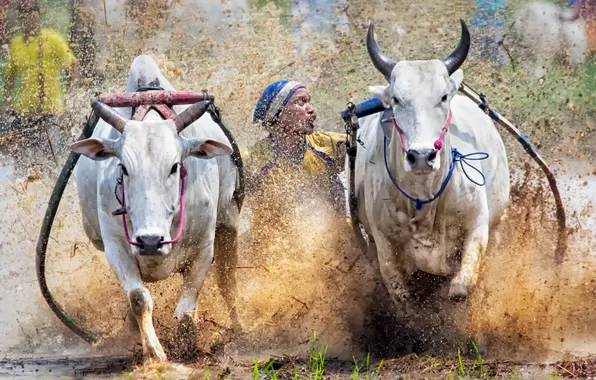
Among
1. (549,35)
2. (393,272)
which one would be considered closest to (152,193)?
(393,272)

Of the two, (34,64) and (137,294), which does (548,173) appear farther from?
(34,64)

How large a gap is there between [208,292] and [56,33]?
367cm

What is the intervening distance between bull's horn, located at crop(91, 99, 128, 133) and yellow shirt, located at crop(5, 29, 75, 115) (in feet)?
12.1

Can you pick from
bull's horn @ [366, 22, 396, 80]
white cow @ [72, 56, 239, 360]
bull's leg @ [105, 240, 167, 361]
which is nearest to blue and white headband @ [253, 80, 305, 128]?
white cow @ [72, 56, 239, 360]

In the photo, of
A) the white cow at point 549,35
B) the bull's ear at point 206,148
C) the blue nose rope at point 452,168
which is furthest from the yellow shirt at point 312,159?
the white cow at point 549,35

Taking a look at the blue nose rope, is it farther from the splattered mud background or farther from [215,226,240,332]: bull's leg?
[215,226,240,332]: bull's leg

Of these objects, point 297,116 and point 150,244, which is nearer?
point 150,244

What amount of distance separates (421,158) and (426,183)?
51cm

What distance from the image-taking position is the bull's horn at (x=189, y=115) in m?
5.90

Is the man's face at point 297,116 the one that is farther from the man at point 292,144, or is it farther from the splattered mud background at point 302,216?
the splattered mud background at point 302,216

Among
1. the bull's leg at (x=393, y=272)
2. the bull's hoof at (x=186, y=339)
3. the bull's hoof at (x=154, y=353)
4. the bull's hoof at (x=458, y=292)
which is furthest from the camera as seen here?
the bull's leg at (x=393, y=272)

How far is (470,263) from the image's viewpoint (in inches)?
240

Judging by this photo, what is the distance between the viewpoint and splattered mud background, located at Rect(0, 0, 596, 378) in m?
6.73

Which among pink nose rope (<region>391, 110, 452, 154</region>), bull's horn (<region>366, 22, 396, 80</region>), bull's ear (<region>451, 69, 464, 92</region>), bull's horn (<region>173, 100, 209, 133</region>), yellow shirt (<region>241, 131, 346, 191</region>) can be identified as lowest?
yellow shirt (<region>241, 131, 346, 191</region>)
